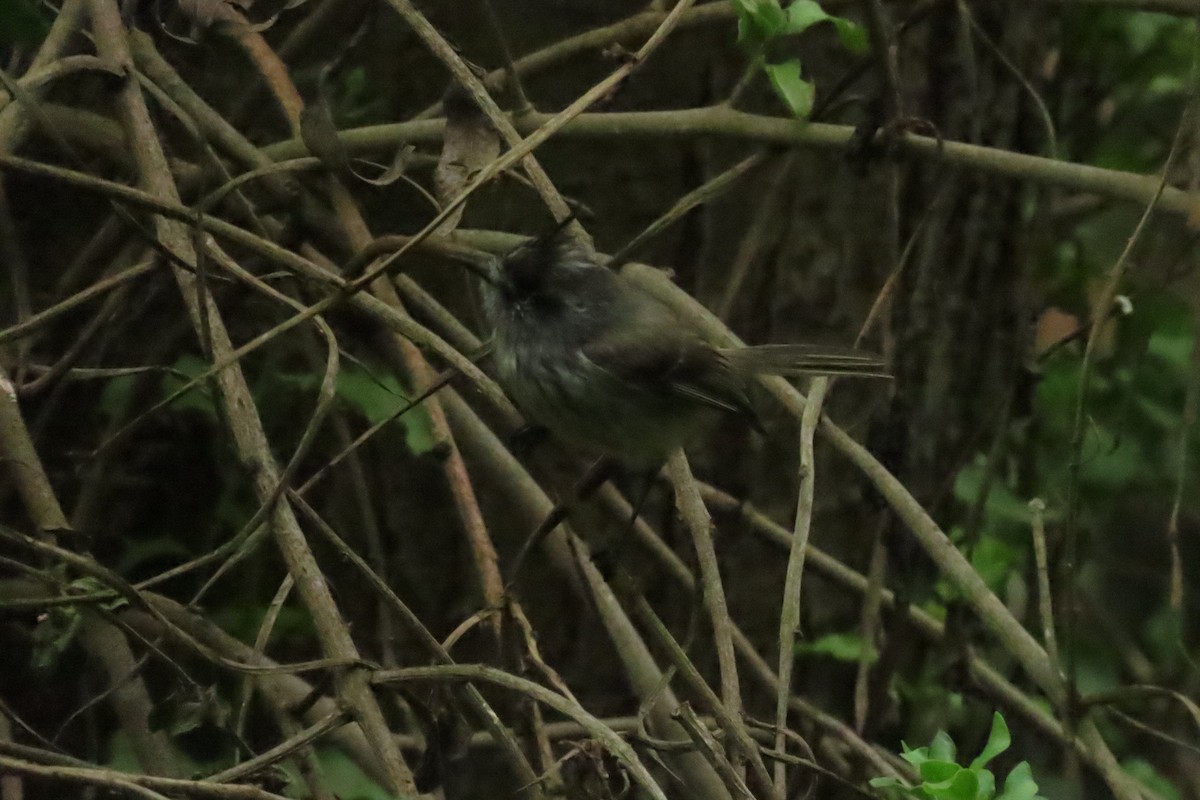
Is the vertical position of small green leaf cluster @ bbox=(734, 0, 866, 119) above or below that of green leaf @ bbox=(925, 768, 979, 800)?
above

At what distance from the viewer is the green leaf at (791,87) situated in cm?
211

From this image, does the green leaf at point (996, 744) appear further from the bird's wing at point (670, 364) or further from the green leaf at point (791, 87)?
the green leaf at point (791, 87)

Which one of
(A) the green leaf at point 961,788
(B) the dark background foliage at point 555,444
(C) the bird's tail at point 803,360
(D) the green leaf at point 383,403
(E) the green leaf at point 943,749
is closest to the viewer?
(A) the green leaf at point 961,788

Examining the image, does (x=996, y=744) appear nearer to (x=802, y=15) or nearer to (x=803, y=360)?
(x=803, y=360)

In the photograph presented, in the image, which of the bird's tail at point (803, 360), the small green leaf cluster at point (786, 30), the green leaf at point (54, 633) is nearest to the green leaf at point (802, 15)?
the small green leaf cluster at point (786, 30)

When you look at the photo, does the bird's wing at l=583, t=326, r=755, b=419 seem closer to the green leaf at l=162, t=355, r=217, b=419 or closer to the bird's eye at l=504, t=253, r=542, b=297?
the bird's eye at l=504, t=253, r=542, b=297

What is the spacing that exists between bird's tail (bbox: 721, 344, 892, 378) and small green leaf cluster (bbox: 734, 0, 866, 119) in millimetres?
375

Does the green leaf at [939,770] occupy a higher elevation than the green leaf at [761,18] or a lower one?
lower

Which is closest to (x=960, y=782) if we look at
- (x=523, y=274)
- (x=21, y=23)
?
(x=523, y=274)

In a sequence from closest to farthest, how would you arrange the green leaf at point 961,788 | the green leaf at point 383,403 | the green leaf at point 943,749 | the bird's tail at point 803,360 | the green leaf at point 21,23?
1. the green leaf at point 961,788
2. the green leaf at point 943,749
3. the green leaf at point 21,23
4. the green leaf at point 383,403
5. the bird's tail at point 803,360

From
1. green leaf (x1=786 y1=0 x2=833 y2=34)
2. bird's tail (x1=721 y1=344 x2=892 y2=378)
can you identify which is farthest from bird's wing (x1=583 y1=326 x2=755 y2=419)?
green leaf (x1=786 y1=0 x2=833 y2=34)

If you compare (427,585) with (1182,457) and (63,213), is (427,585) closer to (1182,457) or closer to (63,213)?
(63,213)

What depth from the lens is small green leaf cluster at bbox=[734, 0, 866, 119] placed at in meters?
2.01

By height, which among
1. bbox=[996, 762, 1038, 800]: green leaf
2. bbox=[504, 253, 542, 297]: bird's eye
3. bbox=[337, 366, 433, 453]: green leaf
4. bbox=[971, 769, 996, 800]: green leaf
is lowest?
bbox=[996, 762, 1038, 800]: green leaf
